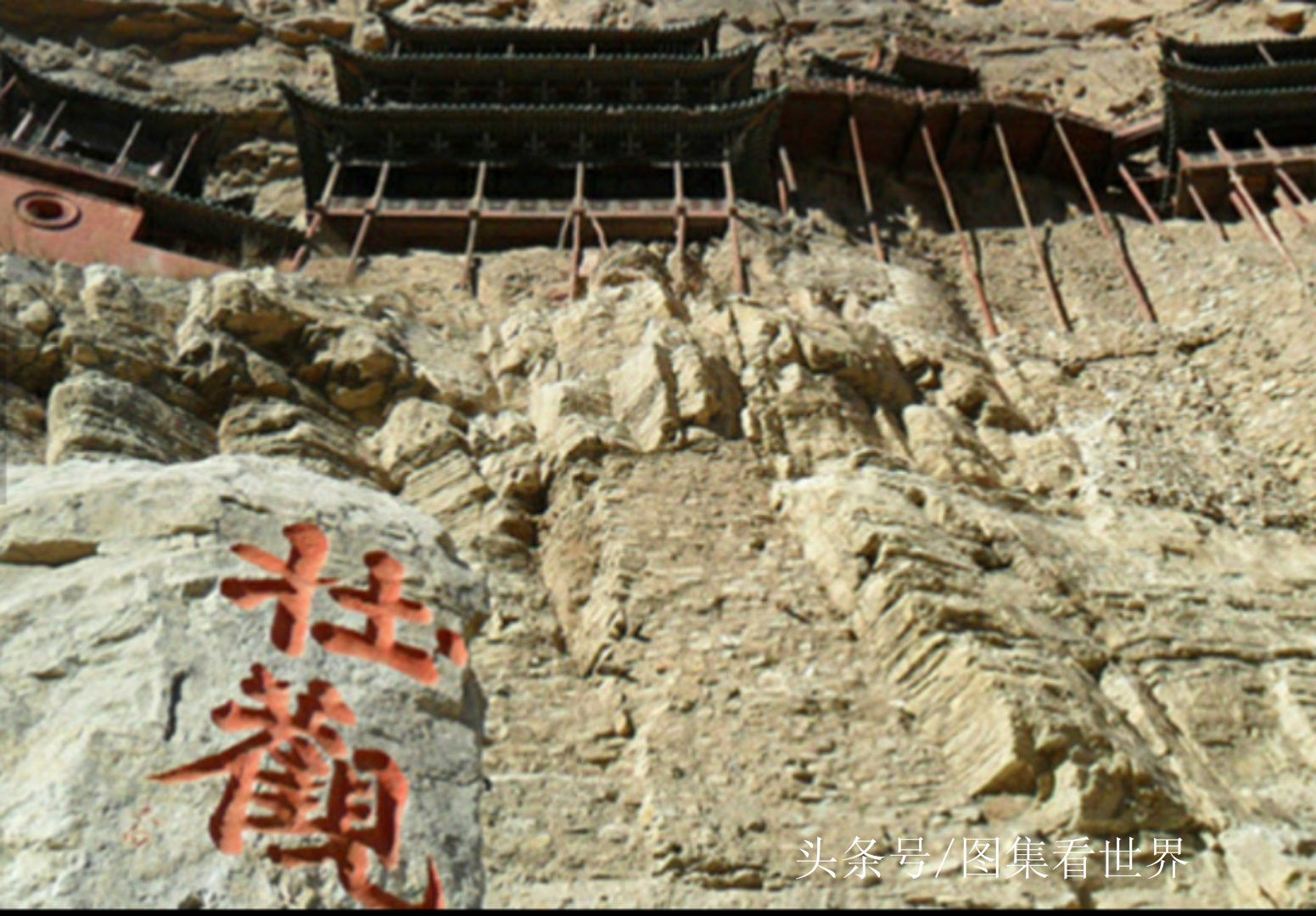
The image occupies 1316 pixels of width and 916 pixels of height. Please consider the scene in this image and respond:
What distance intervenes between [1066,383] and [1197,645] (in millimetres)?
5257

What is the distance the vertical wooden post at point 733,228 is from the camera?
15.7m

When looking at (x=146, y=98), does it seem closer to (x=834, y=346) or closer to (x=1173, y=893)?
(x=834, y=346)

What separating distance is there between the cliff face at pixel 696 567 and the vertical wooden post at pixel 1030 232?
3.99 feet

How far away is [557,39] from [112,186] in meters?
9.22

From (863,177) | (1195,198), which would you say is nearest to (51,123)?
(863,177)

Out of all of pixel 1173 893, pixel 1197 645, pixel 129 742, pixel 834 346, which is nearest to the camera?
pixel 129 742

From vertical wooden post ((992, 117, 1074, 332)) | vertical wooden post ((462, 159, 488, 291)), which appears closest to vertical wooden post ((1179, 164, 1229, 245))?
vertical wooden post ((992, 117, 1074, 332))

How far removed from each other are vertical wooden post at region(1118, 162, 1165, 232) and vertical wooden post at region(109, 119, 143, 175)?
1596 centimetres

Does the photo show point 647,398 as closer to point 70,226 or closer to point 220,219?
point 70,226

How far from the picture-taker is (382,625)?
24.2 feet

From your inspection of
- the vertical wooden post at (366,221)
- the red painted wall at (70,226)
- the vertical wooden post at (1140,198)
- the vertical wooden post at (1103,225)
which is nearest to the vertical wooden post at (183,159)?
the red painted wall at (70,226)

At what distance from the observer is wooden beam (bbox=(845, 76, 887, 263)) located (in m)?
18.3

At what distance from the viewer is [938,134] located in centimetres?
2095

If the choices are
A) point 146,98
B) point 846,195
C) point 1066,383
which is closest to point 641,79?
point 846,195
